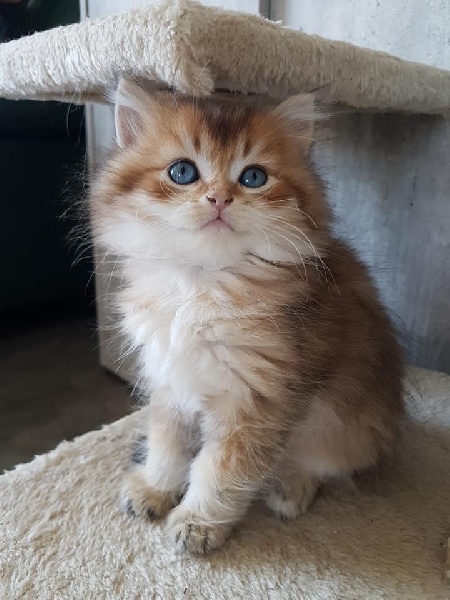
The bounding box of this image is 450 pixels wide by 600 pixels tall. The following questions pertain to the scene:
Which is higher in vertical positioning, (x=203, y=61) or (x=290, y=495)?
(x=203, y=61)

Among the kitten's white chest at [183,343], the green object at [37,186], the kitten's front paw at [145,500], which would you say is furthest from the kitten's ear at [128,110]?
the green object at [37,186]

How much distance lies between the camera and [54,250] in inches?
95.3

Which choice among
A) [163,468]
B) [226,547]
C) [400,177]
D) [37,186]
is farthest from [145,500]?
[37,186]

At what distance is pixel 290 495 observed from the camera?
3.27ft

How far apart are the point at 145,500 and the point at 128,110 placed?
65cm

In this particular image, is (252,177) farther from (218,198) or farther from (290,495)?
(290,495)

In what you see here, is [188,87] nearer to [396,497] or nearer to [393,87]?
[393,87]

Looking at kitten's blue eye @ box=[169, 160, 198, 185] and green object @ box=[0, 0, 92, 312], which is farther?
green object @ box=[0, 0, 92, 312]

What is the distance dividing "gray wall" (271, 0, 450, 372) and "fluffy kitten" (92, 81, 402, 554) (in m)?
0.53

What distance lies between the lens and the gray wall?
1.42 metres

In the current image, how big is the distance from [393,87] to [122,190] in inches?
23.8

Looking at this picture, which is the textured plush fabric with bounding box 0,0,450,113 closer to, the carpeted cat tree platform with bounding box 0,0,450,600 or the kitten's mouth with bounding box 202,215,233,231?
the carpeted cat tree platform with bounding box 0,0,450,600

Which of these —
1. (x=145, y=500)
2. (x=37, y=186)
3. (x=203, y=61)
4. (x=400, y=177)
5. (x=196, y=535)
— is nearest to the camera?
(x=203, y=61)

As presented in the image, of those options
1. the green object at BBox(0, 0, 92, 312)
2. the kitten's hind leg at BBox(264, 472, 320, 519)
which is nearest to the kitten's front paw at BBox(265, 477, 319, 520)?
the kitten's hind leg at BBox(264, 472, 320, 519)
